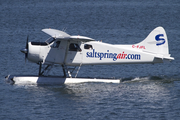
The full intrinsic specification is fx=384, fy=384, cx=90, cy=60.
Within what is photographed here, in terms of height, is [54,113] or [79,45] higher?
[79,45]

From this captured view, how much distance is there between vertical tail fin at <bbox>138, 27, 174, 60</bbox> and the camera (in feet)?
67.6

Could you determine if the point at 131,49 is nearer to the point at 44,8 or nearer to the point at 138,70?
the point at 138,70

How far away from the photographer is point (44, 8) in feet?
184

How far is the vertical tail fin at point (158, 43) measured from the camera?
20609 millimetres

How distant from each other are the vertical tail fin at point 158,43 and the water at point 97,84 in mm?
1612

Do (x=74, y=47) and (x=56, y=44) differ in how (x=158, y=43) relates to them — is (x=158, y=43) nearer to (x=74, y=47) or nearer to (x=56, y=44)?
(x=74, y=47)

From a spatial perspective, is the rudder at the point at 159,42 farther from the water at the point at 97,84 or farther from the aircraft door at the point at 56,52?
the aircraft door at the point at 56,52

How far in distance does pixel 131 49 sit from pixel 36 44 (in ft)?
16.6

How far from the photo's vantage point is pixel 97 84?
20.4 m

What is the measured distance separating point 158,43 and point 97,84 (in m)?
3.95

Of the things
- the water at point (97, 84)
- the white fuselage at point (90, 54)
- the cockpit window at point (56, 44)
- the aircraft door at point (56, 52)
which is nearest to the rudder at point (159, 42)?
the white fuselage at point (90, 54)

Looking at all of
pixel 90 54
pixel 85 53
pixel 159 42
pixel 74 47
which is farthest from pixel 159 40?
pixel 74 47

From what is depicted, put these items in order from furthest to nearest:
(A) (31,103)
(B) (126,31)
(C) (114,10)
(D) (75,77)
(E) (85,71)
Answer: (C) (114,10)
(B) (126,31)
(E) (85,71)
(D) (75,77)
(A) (31,103)

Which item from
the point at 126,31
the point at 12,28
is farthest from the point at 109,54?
the point at 12,28
